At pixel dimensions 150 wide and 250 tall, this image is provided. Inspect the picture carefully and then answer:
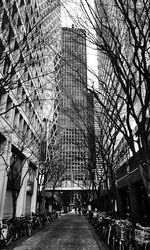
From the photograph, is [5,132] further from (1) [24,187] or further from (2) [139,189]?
(2) [139,189]

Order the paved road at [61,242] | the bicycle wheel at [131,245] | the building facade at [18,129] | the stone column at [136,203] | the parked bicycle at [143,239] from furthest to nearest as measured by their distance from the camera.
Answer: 1. the stone column at [136,203]
2. the building facade at [18,129]
3. the paved road at [61,242]
4. the bicycle wheel at [131,245]
5. the parked bicycle at [143,239]

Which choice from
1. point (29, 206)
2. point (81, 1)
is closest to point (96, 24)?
point (81, 1)

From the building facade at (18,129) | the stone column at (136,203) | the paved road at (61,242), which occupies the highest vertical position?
the building facade at (18,129)

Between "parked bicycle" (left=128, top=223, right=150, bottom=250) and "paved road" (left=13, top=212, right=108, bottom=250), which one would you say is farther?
"paved road" (left=13, top=212, right=108, bottom=250)

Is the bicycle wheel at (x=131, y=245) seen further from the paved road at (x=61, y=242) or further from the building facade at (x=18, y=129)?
the building facade at (x=18, y=129)

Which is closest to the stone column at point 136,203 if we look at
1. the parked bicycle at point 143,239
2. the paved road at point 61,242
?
the paved road at point 61,242

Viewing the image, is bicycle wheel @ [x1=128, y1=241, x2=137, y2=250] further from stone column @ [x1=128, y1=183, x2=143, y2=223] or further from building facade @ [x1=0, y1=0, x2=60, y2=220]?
stone column @ [x1=128, y1=183, x2=143, y2=223]

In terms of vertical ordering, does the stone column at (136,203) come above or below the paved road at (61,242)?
above

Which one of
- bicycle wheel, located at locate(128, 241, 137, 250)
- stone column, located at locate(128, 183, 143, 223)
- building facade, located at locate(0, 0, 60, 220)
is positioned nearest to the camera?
bicycle wheel, located at locate(128, 241, 137, 250)

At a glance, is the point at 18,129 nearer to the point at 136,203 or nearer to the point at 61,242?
the point at 61,242

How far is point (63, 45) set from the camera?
7.77 m

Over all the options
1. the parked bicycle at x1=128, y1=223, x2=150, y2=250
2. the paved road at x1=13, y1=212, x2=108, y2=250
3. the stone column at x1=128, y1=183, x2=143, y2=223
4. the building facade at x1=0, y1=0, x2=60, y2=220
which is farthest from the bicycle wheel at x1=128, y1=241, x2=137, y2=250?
the stone column at x1=128, y1=183, x2=143, y2=223

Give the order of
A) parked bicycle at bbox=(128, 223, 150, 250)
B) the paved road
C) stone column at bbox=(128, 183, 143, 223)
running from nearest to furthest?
parked bicycle at bbox=(128, 223, 150, 250), the paved road, stone column at bbox=(128, 183, 143, 223)

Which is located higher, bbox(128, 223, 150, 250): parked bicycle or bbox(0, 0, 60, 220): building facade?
bbox(0, 0, 60, 220): building facade
